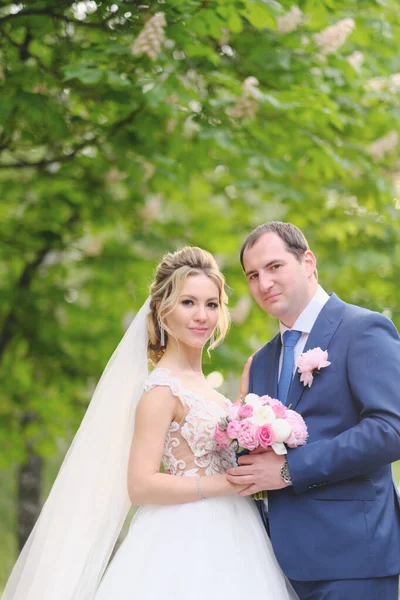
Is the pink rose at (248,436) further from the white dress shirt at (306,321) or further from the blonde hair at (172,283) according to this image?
the blonde hair at (172,283)

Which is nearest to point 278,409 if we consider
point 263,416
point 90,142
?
point 263,416

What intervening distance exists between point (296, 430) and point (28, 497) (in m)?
6.58

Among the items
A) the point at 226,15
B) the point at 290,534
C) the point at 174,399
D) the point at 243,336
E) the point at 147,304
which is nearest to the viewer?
the point at 290,534

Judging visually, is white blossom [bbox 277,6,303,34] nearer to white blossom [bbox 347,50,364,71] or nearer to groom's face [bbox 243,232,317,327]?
white blossom [bbox 347,50,364,71]

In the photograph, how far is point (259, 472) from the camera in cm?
342

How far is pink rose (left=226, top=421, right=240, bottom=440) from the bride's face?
0.69 meters

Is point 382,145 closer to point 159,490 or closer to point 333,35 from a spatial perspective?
point 333,35

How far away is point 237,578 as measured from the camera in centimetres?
356

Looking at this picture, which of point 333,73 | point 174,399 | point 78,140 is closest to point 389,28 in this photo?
point 333,73

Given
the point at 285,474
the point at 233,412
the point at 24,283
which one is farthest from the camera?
the point at 24,283

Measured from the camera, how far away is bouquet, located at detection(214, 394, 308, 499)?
3293 millimetres

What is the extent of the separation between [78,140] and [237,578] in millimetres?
4184

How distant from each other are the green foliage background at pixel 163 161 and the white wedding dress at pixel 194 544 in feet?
6.92

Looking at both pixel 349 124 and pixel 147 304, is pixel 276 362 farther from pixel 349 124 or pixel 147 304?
pixel 349 124
